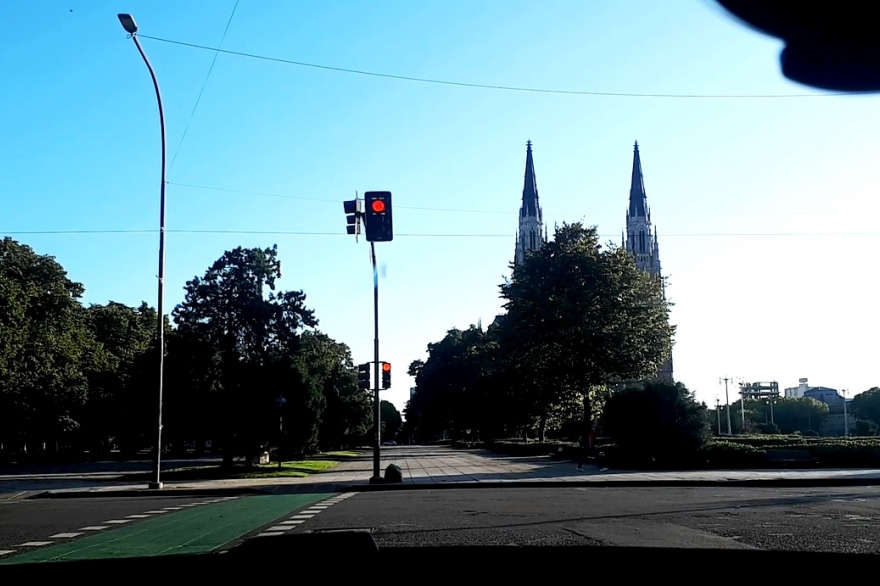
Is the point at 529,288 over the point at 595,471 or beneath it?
over

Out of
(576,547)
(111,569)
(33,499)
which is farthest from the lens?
(33,499)

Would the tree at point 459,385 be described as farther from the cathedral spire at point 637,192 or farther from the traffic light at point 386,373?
the cathedral spire at point 637,192

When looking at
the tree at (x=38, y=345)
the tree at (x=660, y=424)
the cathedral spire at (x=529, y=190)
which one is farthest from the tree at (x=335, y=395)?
the cathedral spire at (x=529, y=190)

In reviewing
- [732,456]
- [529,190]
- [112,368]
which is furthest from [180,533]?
[529,190]

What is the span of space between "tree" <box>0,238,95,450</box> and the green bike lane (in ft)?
119

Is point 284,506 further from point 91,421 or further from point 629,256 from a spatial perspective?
point 91,421

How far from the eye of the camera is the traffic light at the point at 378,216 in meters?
20.8

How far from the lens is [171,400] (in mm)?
46062

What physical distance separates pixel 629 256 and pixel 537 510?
35337 mm

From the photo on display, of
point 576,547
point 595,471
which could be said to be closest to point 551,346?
point 595,471

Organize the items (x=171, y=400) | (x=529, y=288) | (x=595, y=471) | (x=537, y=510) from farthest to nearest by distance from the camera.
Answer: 1. (x=529, y=288)
2. (x=171, y=400)
3. (x=595, y=471)
4. (x=537, y=510)

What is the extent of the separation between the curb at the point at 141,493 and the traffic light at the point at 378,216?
31.5 feet

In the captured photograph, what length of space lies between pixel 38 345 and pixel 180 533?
46225 millimetres

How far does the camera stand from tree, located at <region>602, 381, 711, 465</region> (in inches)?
1427
